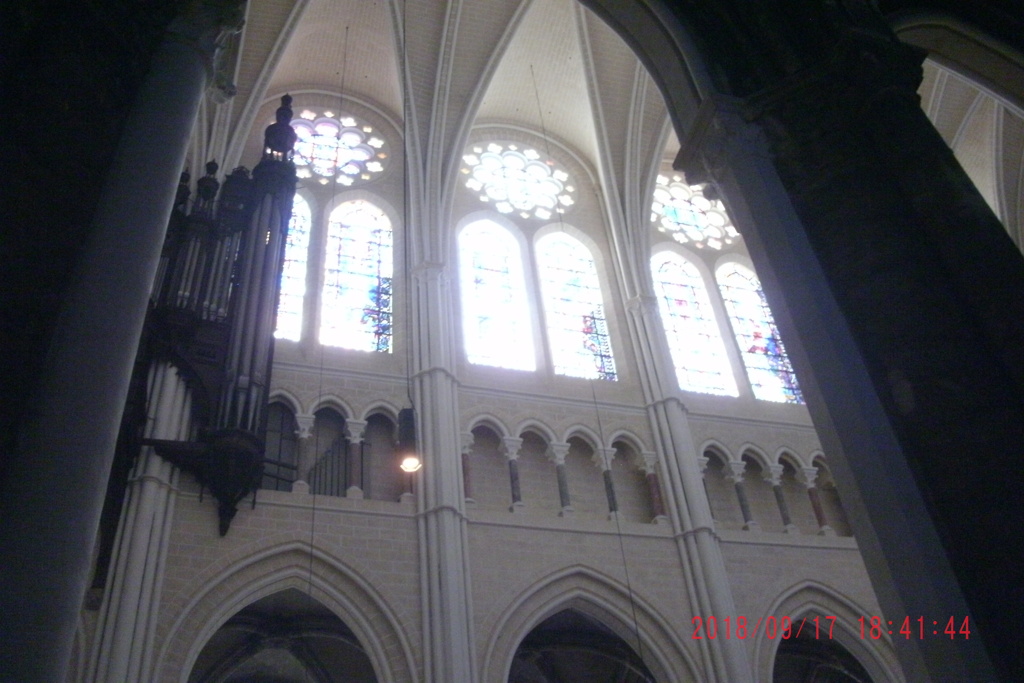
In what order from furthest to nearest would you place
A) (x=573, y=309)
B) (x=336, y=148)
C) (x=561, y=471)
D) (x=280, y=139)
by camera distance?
(x=336, y=148), (x=573, y=309), (x=280, y=139), (x=561, y=471)

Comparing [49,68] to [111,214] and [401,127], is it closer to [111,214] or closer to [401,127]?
[111,214]

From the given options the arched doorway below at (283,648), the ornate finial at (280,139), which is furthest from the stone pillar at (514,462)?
the ornate finial at (280,139)

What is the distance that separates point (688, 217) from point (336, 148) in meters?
6.99

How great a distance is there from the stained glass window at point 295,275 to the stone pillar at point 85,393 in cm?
764

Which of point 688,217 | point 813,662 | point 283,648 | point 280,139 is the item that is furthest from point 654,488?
point 280,139

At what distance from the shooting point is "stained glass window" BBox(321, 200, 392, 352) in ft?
42.1

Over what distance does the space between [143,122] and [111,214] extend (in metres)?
0.67

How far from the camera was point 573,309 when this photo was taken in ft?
48.4

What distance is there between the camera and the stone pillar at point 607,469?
12.4 meters

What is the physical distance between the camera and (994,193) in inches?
643

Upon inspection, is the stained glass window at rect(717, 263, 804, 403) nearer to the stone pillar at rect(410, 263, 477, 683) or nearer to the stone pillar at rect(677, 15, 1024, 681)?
the stone pillar at rect(410, 263, 477, 683)

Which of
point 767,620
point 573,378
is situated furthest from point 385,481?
point 767,620

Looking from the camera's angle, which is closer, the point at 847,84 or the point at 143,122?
the point at 143,122
